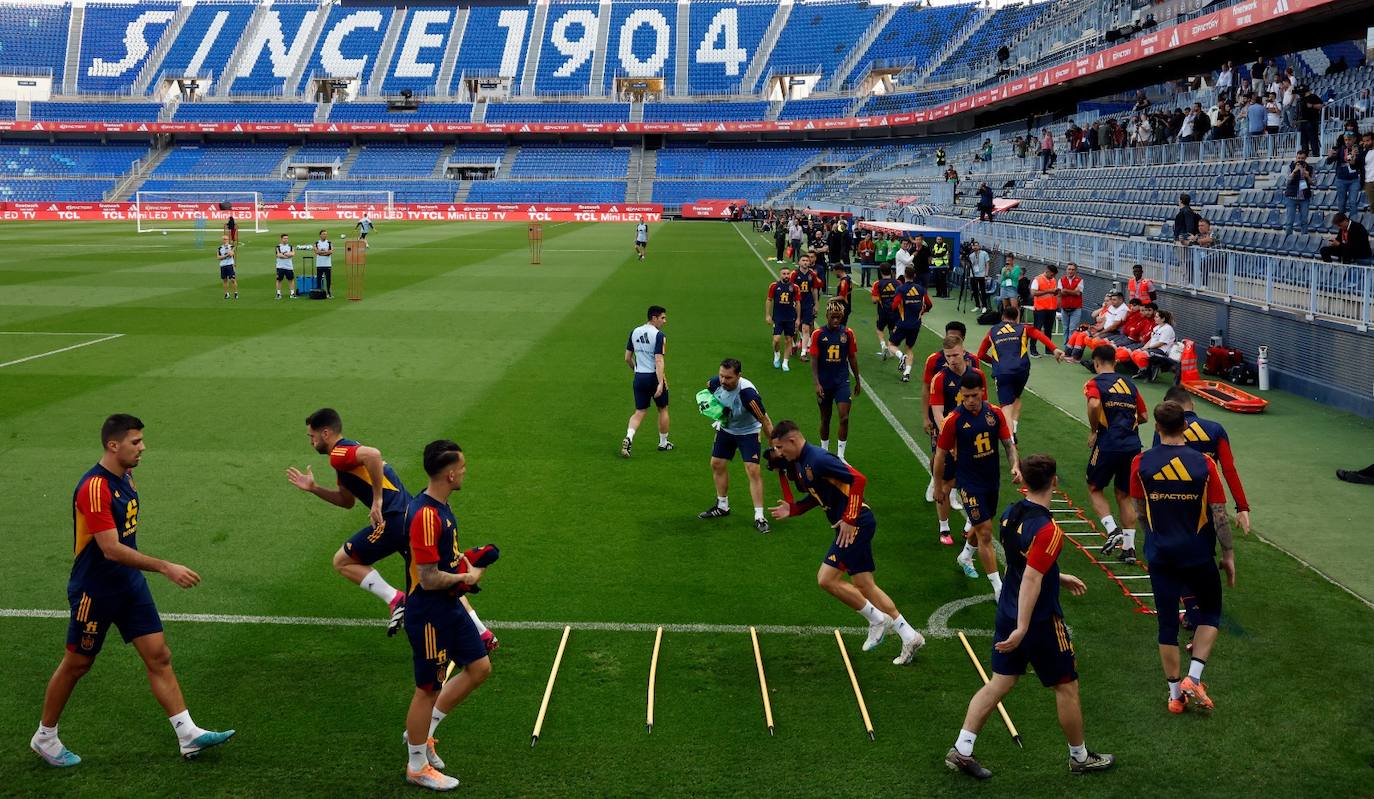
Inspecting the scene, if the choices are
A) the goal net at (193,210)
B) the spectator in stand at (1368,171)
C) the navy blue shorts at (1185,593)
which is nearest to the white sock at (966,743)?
the navy blue shorts at (1185,593)

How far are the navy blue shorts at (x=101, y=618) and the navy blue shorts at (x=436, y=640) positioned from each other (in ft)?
5.29

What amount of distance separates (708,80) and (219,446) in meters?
90.1

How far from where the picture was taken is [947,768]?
21.6 ft

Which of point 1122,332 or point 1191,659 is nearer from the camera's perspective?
point 1191,659

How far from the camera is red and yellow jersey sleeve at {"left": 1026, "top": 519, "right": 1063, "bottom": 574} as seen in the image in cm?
627

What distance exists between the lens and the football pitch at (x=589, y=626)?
6.59 m

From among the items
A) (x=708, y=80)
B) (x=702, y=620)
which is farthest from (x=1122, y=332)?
(x=708, y=80)

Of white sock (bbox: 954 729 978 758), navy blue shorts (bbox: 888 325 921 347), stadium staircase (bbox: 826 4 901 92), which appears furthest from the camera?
stadium staircase (bbox: 826 4 901 92)

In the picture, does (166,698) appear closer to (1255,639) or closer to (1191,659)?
(1191,659)

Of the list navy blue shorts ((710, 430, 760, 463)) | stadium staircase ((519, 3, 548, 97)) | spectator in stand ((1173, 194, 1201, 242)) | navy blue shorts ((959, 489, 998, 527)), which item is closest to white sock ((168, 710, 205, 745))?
navy blue shorts ((710, 430, 760, 463))

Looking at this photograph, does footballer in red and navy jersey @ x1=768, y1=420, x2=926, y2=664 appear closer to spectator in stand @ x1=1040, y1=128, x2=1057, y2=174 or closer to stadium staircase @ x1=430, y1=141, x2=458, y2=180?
spectator in stand @ x1=1040, y1=128, x2=1057, y2=174

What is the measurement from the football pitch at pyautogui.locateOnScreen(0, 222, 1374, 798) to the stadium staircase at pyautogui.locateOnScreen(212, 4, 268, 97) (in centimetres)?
8971

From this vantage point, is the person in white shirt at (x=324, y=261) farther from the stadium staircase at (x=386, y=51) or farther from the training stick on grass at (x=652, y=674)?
the stadium staircase at (x=386, y=51)

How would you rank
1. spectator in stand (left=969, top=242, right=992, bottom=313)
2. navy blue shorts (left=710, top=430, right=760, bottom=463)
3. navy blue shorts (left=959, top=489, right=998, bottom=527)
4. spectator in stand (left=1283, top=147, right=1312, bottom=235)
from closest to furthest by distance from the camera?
1. navy blue shorts (left=959, top=489, right=998, bottom=527)
2. navy blue shorts (left=710, top=430, right=760, bottom=463)
3. spectator in stand (left=1283, top=147, right=1312, bottom=235)
4. spectator in stand (left=969, top=242, right=992, bottom=313)
